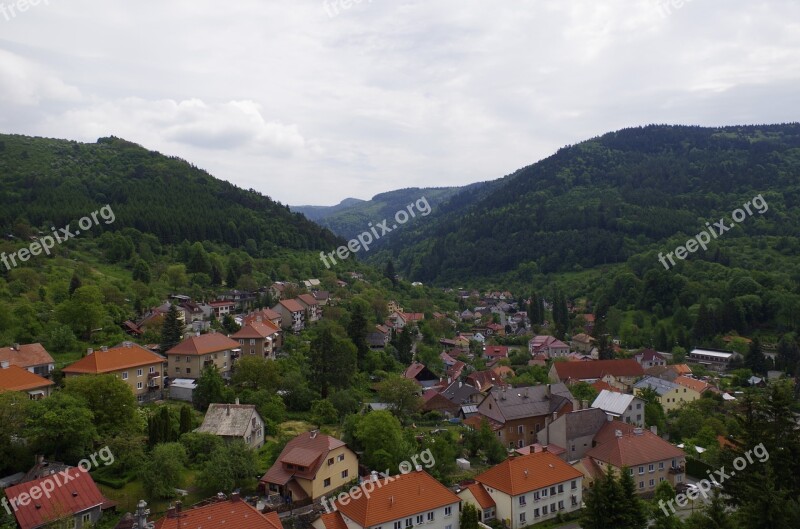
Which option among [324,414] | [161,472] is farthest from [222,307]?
[161,472]

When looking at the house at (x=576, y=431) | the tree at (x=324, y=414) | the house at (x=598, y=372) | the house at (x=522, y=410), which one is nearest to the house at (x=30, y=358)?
the tree at (x=324, y=414)

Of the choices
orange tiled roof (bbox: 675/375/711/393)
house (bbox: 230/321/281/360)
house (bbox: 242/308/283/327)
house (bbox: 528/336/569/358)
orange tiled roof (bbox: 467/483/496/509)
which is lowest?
orange tiled roof (bbox: 675/375/711/393)

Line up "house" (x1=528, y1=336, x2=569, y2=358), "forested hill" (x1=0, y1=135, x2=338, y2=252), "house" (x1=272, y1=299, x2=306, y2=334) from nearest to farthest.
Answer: "house" (x1=272, y1=299, x2=306, y2=334) → "house" (x1=528, y1=336, x2=569, y2=358) → "forested hill" (x1=0, y1=135, x2=338, y2=252)

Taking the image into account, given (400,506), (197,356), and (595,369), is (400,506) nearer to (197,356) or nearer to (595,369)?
(197,356)

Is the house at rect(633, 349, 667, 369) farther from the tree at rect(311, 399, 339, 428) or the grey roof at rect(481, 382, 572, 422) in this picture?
the tree at rect(311, 399, 339, 428)

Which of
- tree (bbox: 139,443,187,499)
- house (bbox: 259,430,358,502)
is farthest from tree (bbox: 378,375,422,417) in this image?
tree (bbox: 139,443,187,499)

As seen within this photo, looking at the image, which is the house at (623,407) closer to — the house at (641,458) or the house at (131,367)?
the house at (641,458)
